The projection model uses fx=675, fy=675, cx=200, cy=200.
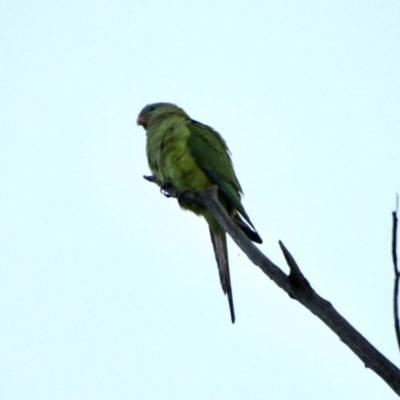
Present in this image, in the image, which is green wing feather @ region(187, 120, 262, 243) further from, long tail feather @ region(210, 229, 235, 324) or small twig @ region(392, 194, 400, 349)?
small twig @ region(392, 194, 400, 349)

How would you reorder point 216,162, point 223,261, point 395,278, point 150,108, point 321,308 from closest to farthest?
point 395,278
point 321,308
point 223,261
point 216,162
point 150,108

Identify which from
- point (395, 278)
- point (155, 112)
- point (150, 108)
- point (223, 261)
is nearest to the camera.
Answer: point (395, 278)

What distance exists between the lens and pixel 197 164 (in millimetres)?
5578

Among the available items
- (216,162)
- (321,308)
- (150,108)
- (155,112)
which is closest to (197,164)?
(216,162)

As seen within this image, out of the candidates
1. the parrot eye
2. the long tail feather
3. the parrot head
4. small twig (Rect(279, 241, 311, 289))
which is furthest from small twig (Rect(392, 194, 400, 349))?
the parrot eye

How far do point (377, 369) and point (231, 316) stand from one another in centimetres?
205

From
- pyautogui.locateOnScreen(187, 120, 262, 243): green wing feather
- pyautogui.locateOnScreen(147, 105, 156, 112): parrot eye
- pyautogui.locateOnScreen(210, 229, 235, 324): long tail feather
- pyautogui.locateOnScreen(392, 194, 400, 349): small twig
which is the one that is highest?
pyautogui.locateOnScreen(147, 105, 156, 112): parrot eye

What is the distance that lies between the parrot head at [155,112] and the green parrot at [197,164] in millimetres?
682

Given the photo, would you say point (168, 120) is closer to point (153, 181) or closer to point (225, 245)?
point (153, 181)

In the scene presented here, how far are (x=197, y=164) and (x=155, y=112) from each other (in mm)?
1674

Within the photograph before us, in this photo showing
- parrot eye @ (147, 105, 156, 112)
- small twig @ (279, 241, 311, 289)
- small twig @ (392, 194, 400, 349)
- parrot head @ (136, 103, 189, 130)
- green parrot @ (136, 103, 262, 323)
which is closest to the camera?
small twig @ (392, 194, 400, 349)

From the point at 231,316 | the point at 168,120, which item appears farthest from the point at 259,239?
the point at 168,120

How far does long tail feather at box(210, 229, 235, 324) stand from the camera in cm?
454

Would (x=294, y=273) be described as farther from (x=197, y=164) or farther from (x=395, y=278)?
(x=197, y=164)
